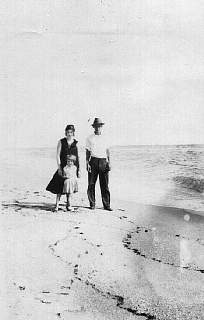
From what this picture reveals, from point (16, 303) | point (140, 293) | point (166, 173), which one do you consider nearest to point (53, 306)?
point (16, 303)

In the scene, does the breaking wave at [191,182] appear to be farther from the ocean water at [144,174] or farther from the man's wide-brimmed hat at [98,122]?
the man's wide-brimmed hat at [98,122]

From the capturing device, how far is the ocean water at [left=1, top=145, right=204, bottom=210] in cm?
834

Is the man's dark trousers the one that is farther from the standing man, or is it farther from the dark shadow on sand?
the dark shadow on sand

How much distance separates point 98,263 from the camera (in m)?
4.44

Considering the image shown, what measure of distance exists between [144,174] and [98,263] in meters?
8.22

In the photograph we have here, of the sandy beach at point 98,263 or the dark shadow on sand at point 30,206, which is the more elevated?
the dark shadow on sand at point 30,206

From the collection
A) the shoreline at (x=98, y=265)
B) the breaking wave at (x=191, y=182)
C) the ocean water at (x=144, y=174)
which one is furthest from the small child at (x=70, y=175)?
the breaking wave at (x=191, y=182)

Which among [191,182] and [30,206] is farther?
[191,182]

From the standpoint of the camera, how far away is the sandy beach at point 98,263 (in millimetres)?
3625

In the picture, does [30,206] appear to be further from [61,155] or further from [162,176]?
[162,176]

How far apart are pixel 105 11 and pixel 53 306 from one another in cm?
440

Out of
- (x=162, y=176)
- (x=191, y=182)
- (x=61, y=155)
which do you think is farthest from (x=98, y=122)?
(x=162, y=176)

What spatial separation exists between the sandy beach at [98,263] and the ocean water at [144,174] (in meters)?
1.59

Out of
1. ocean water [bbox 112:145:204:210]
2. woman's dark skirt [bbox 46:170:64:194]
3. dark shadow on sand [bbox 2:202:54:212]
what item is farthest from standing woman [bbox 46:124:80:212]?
ocean water [bbox 112:145:204:210]
